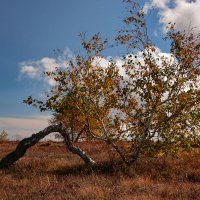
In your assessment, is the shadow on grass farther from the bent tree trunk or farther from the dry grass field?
the bent tree trunk

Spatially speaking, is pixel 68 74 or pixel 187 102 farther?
pixel 68 74

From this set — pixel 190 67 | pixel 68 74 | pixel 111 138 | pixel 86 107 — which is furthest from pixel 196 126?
pixel 68 74

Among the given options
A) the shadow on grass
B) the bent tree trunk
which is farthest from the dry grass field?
the bent tree trunk

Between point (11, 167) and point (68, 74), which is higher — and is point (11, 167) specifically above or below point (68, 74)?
below

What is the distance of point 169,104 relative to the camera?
17938 millimetres

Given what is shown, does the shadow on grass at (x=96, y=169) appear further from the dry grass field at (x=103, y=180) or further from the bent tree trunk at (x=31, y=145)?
the bent tree trunk at (x=31, y=145)

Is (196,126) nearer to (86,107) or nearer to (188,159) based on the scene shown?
(188,159)

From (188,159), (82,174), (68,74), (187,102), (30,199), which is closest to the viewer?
(30,199)

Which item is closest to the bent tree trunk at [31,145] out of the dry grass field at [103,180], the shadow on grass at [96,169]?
the dry grass field at [103,180]

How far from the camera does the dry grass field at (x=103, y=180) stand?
39.5 ft

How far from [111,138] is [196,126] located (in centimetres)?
434

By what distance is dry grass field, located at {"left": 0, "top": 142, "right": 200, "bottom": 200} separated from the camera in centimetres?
1205

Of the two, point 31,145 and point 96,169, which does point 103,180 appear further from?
point 31,145

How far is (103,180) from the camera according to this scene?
15000mm
